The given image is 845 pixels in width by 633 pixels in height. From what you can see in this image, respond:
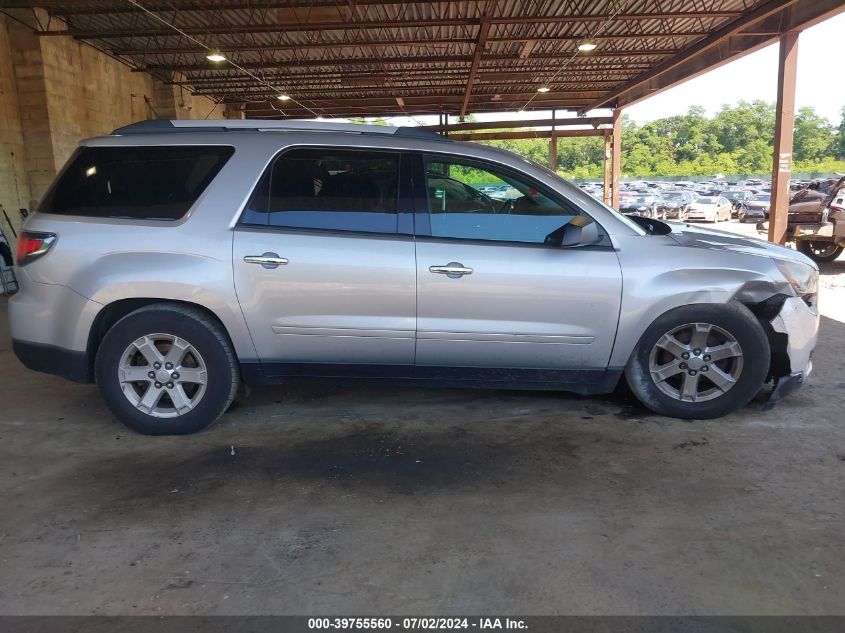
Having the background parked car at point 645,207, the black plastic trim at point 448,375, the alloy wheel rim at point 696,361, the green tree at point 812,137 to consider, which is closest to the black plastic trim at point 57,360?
the black plastic trim at point 448,375

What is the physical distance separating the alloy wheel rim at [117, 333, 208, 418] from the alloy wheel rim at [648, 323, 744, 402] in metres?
2.96

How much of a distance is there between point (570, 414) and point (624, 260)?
1160 millimetres

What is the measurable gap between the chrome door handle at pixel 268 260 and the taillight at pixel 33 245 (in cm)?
126

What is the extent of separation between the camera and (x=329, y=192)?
4055 mm

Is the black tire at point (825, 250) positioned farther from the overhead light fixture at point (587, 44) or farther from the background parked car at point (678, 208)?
the background parked car at point (678, 208)

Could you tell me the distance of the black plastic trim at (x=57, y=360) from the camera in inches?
158

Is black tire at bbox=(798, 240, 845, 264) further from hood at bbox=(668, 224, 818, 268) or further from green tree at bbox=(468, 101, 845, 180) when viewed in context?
green tree at bbox=(468, 101, 845, 180)

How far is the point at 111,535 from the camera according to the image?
2.94 metres

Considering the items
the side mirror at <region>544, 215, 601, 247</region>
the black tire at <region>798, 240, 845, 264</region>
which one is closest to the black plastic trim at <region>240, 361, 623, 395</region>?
the side mirror at <region>544, 215, 601, 247</region>

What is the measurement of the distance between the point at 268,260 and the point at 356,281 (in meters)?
0.56

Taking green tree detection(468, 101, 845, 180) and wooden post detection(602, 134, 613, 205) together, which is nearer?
wooden post detection(602, 134, 613, 205)

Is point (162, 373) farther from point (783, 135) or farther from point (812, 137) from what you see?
point (812, 137)

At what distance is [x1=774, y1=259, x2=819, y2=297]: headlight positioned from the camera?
4.16 meters

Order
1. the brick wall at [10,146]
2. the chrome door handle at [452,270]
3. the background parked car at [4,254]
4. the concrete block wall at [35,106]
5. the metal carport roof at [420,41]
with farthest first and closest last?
1. the metal carport roof at [420,41]
2. the concrete block wall at [35,106]
3. the brick wall at [10,146]
4. the background parked car at [4,254]
5. the chrome door handle at [452,270]
